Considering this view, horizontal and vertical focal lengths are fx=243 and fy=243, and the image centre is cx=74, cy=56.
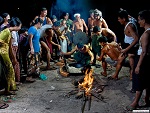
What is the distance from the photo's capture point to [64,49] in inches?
390

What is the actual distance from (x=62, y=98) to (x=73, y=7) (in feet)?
38.0

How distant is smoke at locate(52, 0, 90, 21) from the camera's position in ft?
53.0

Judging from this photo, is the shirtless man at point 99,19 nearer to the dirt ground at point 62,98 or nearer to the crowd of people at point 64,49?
the crowd of people at point 64,49

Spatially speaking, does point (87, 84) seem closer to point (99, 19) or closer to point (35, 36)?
point (35, 36)

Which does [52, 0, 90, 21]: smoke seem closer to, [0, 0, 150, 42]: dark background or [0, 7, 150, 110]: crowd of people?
[0, 0, 150, 42]: dark background

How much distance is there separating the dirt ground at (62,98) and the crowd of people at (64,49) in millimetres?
258

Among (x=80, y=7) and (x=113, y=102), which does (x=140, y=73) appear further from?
(x=80, y=7)

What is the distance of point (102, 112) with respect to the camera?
215 inches

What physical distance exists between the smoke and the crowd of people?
5636 millimetres

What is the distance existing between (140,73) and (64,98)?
84.7 inches

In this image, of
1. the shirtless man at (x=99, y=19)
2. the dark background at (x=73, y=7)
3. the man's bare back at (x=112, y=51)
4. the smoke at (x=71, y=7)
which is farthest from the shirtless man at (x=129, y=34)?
the smoke at (x=71, y=7)

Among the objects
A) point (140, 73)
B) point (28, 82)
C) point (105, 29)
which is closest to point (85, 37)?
point (105, 29)

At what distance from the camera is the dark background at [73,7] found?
12822 millimetres

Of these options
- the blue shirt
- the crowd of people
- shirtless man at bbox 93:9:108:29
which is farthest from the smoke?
the blue shirt
